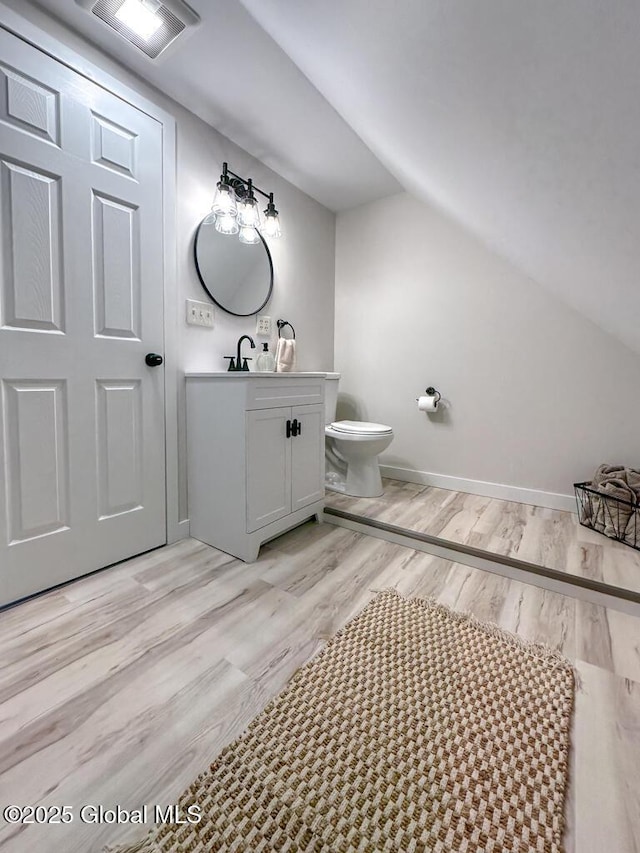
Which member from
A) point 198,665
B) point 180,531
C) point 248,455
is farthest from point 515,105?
point 180,531

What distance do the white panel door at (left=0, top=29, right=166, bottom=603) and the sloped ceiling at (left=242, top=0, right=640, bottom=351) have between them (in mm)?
745

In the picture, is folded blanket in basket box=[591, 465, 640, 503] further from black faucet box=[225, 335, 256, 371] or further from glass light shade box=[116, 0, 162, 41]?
glass light shade box=[116, 0, 162, 41]

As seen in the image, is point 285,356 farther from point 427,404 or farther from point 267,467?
point 427,404

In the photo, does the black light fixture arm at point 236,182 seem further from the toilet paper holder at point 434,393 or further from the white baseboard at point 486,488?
the white baseboard at point 486,488

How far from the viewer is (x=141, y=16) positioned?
1253 millimetres

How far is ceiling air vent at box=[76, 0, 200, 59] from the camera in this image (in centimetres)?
121

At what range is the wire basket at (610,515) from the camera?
1.66 meters

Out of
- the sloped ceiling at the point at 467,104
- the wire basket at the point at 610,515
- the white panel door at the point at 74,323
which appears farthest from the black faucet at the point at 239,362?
the wire basket at the point at 610,515

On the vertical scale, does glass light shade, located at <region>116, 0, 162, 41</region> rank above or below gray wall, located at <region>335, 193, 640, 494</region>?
above

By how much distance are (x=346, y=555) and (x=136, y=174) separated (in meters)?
1.87

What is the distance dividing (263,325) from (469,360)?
1351 mm

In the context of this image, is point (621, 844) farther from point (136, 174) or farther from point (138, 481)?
point (136, 174)

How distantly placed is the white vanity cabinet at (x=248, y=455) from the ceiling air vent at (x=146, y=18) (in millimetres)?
1233

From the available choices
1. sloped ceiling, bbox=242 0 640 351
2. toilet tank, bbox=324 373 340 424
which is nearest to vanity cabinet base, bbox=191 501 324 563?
toilet tank, bbox=324 373 340 424
